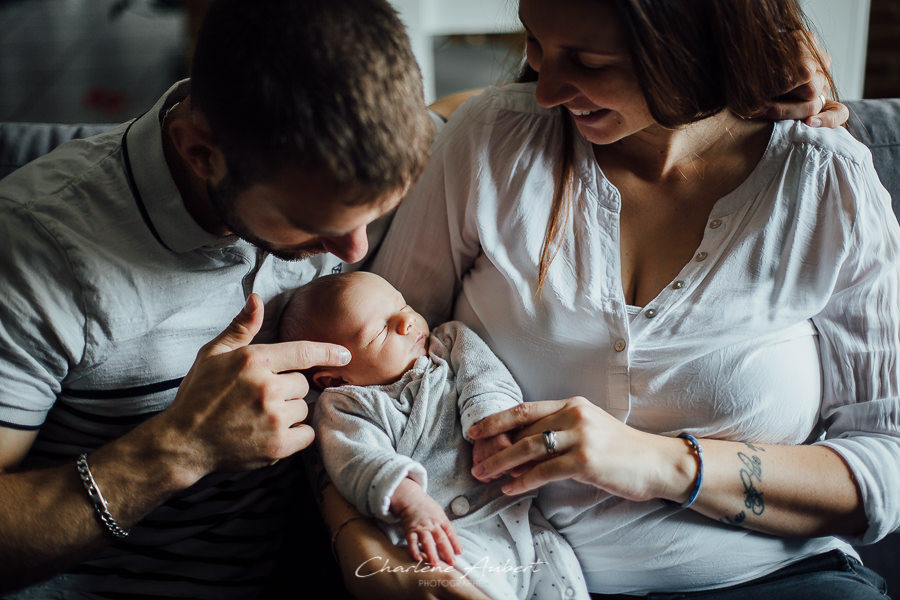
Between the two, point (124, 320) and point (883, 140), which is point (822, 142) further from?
point (124, 320)

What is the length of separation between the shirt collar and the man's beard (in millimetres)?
58

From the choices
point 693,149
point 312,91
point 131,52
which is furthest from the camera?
point 131,52

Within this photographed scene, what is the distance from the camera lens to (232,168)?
3.14 ft

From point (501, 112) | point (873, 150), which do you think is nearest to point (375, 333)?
point (501, 112)

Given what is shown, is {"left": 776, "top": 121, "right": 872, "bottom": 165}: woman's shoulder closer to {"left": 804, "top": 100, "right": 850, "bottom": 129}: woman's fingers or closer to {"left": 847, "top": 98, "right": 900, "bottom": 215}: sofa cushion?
{"left": 804, "top": 100, "right": 850, "bottom": 129}: woman's fingers

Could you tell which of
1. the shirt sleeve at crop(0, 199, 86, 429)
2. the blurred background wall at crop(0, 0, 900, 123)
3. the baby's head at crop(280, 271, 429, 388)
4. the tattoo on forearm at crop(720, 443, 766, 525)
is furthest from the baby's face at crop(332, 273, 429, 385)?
the blurred background wall at crop(0, 0, 900, 123)

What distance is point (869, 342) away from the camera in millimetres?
1183

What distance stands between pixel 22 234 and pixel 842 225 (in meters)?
1.24

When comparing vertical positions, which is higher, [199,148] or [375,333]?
[199,148]

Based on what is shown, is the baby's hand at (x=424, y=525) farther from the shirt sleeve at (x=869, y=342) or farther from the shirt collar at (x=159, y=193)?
the shirt sleeve at (x=869, y=342)

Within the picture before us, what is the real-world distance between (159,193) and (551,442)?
0.69 m

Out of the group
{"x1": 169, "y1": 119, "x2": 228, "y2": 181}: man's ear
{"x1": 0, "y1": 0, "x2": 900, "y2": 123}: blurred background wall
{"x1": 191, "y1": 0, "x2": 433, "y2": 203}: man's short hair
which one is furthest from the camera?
{"x1": 0, "y1": 0, "x2": 900, "y2": 123}: blurred background wall

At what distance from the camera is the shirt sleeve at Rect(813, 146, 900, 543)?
45.4 inches

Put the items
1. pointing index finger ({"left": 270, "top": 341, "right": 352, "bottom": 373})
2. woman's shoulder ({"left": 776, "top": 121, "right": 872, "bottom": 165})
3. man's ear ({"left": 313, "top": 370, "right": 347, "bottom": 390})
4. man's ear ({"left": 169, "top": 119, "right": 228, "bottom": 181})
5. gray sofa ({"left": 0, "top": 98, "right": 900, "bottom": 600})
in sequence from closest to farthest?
man's ear ({"left": 169, "top": 119, "right": 228, "bottom": 181})
pointing index finger ({"left": 270, "top": 341, "right": 352, "bottom": 373})
woman's shoulder ({"left": 776, "top": 121, "right": 872, "bottom": 165})
man's ear ({"left": 313, "top": 370, "right": 347, "bottom": 390})
gray sofa ({"left": 0, "top": 98, "right": 900, "bottom": 600})
